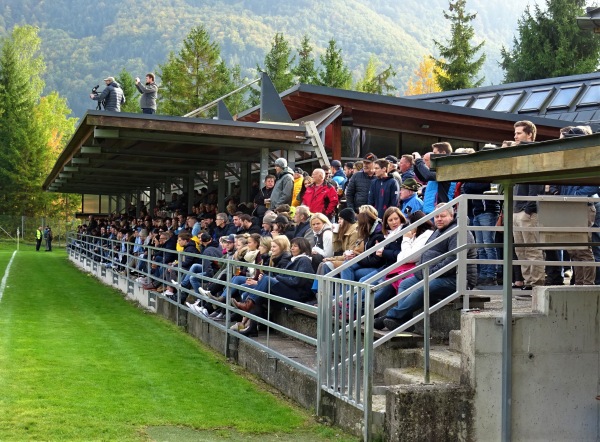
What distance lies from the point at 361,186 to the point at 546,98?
2139 centimetres

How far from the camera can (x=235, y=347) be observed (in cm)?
1166

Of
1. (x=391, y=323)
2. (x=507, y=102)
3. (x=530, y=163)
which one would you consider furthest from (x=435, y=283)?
(x=507, y=102)

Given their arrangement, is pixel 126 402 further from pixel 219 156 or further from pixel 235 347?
pixel 219 156

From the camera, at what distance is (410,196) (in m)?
11.2

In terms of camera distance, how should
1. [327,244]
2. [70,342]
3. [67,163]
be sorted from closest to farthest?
[327,244]
[70,342]
[67,163]

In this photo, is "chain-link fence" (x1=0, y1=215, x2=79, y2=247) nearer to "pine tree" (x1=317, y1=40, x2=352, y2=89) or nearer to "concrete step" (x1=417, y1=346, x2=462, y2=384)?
"pine tree" (x1=317, y1=40, x2=352, y2=89)

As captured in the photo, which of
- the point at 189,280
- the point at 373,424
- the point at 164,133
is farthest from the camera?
the point at 164,133

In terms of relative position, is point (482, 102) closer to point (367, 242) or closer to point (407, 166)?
point (407, 166)

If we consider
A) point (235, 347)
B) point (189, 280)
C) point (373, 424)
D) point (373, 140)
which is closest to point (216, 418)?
point (373, 424)

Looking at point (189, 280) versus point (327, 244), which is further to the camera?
point (189, 280)

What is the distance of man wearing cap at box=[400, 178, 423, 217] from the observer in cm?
1111

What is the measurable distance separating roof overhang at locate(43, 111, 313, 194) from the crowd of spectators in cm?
156

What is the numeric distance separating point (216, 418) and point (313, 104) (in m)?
14.1

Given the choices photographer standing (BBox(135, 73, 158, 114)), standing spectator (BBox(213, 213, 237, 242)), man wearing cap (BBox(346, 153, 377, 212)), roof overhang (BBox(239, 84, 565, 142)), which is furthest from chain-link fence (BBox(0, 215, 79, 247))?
man wearing cap (BBox(346, 153, 377, 212))
